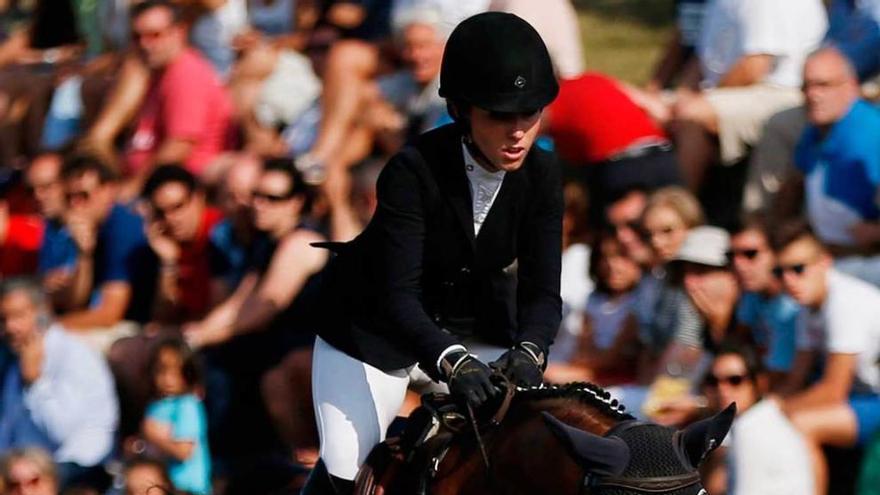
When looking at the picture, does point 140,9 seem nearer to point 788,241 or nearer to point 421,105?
point 421,105

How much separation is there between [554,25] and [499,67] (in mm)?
4910

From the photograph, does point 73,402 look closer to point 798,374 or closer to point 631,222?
point 631,222

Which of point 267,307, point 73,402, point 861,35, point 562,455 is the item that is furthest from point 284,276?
point 562,455

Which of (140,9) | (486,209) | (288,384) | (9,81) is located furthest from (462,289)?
(9,81)

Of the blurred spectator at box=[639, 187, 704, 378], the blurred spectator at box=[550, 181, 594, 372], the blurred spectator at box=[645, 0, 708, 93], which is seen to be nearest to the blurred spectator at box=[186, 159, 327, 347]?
the blurred spectator at box=[550, 181, 594, 372]

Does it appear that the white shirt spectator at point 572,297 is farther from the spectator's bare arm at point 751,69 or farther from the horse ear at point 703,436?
the horse ear at point 703,436

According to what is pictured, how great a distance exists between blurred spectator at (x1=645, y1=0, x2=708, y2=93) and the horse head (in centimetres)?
596

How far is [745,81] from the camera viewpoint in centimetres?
938

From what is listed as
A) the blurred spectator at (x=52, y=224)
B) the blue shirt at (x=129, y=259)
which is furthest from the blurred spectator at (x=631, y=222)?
the blurred spectator at (x=52, y=224)

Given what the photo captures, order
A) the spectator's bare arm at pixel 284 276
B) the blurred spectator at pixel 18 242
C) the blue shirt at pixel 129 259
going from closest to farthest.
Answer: the spectator's bare arm at pixel 284 276 < the blue shirt at pixel 129 259 < the blurred spectator at pixel 18 242

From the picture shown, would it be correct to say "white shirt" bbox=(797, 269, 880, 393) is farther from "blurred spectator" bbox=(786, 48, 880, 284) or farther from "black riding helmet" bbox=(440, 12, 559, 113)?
"black riding helmet" bbox=(440, 12, 559, 113)

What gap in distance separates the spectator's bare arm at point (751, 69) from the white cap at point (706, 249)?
1527 millimetres

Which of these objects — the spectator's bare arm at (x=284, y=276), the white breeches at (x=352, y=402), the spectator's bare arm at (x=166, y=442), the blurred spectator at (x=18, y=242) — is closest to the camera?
the white breeches at (x=352, y=402)

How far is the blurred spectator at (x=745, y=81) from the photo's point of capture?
30.0 feet
